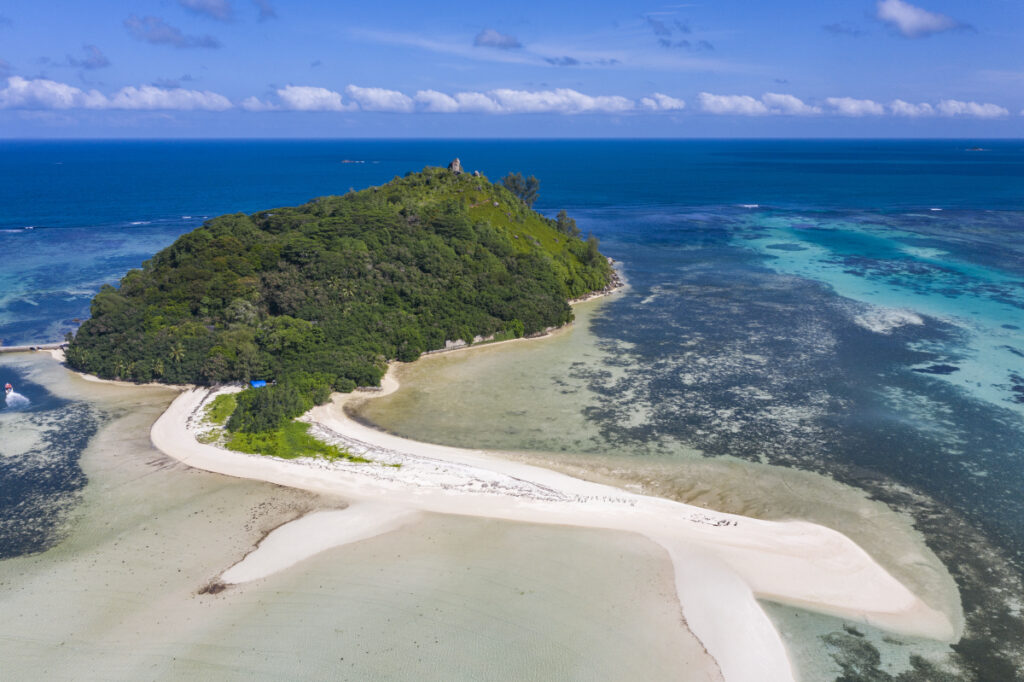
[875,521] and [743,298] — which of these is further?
[743,298]

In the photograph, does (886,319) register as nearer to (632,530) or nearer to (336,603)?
(632,530)

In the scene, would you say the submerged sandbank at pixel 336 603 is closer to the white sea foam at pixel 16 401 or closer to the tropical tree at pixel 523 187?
the white sea foam at pixel 16 401

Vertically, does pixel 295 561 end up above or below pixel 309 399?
below

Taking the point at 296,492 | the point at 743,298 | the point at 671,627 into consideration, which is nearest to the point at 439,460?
the point at 296,492

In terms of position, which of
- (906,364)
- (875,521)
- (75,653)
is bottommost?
(75,653)

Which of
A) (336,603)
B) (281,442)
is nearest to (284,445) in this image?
(281,442)

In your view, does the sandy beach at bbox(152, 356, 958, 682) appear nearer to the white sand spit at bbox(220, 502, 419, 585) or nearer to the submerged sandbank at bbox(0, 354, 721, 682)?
the white sand spit at bbox(220, 502, 419, 585)

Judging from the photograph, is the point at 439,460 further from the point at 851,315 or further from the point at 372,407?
the point at 851,315

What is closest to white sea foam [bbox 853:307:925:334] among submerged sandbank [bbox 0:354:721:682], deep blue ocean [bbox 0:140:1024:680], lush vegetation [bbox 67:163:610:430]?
deep blue ocean [bbox 0:140:1024:680]
